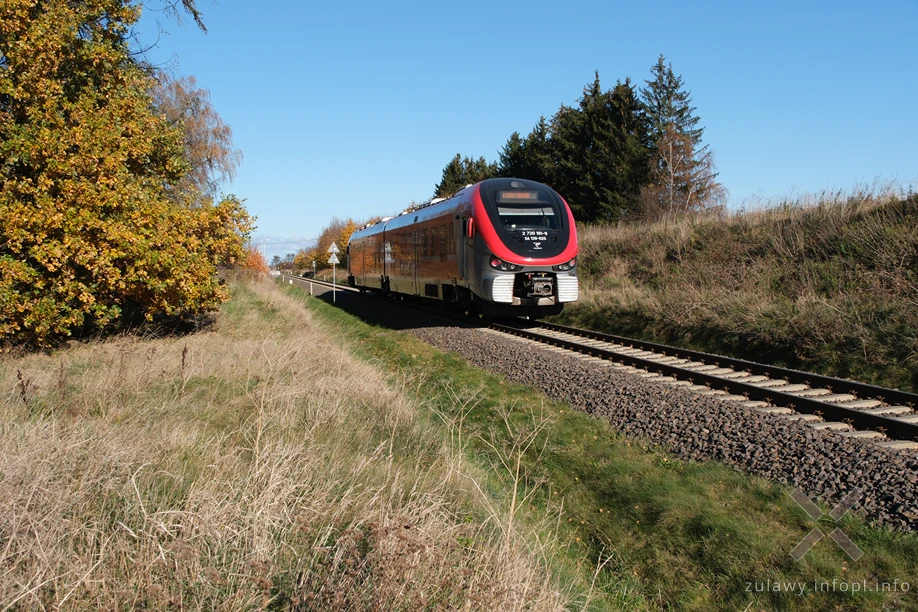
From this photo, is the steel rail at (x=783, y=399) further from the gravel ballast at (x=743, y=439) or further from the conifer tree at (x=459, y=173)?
the conifer tree at (x=459, y=173)

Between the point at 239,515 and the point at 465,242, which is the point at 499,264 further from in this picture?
the point at 239,515

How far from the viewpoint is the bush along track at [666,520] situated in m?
3.79

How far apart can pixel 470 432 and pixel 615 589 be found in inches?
126

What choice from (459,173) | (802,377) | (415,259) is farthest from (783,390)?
(459,173)

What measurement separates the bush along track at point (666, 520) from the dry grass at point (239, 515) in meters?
0.56

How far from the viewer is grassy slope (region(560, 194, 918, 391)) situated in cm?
986

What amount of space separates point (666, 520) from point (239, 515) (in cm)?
304

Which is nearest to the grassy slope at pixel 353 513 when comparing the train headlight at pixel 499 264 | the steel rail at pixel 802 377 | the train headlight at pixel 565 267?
the steel rail at pixel 802 377

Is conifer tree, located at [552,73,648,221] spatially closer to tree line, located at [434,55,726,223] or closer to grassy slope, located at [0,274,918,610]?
tree line, located at [434,55,726,223]

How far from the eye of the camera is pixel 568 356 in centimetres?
1113

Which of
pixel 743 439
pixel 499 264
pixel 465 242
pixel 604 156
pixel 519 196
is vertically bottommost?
pixel 743 439

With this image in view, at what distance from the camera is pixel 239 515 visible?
333 centimetres

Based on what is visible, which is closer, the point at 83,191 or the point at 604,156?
the point at 83,191

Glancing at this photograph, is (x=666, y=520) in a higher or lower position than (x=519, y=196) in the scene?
lower
